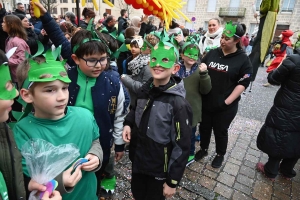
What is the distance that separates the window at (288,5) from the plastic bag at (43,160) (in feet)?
92.3

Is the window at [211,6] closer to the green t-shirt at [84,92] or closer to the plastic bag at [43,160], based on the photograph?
the green t-shirt at [84,92]

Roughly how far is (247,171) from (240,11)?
27.3 metres

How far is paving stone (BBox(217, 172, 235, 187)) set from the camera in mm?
2904

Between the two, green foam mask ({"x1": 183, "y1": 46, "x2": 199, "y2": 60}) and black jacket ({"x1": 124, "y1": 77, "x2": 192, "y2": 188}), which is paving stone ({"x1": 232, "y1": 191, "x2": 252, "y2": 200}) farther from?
green foam mask ({"x1": 183, "y1": 46, "x2": 199, "y2": 60})

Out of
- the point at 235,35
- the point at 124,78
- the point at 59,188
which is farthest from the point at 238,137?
the point at 59,188

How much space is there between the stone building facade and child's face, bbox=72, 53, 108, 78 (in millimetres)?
23348

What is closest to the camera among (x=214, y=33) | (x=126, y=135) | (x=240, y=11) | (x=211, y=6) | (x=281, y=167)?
(x=126, y=135)

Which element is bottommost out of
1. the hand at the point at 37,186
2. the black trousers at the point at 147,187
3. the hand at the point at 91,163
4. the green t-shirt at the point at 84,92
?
the black trousers at the point at 147,187

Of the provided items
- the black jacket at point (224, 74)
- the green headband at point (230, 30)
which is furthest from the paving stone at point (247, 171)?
the green headband at point (230, 30)

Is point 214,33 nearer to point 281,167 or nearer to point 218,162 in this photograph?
point 218,162

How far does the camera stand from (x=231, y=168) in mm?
3221

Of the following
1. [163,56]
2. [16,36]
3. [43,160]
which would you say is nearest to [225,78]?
[163,56]

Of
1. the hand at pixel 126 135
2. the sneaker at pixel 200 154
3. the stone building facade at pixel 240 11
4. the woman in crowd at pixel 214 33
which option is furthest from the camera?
the stone building facade at pixel 240 11

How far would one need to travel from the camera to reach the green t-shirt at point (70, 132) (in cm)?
131
